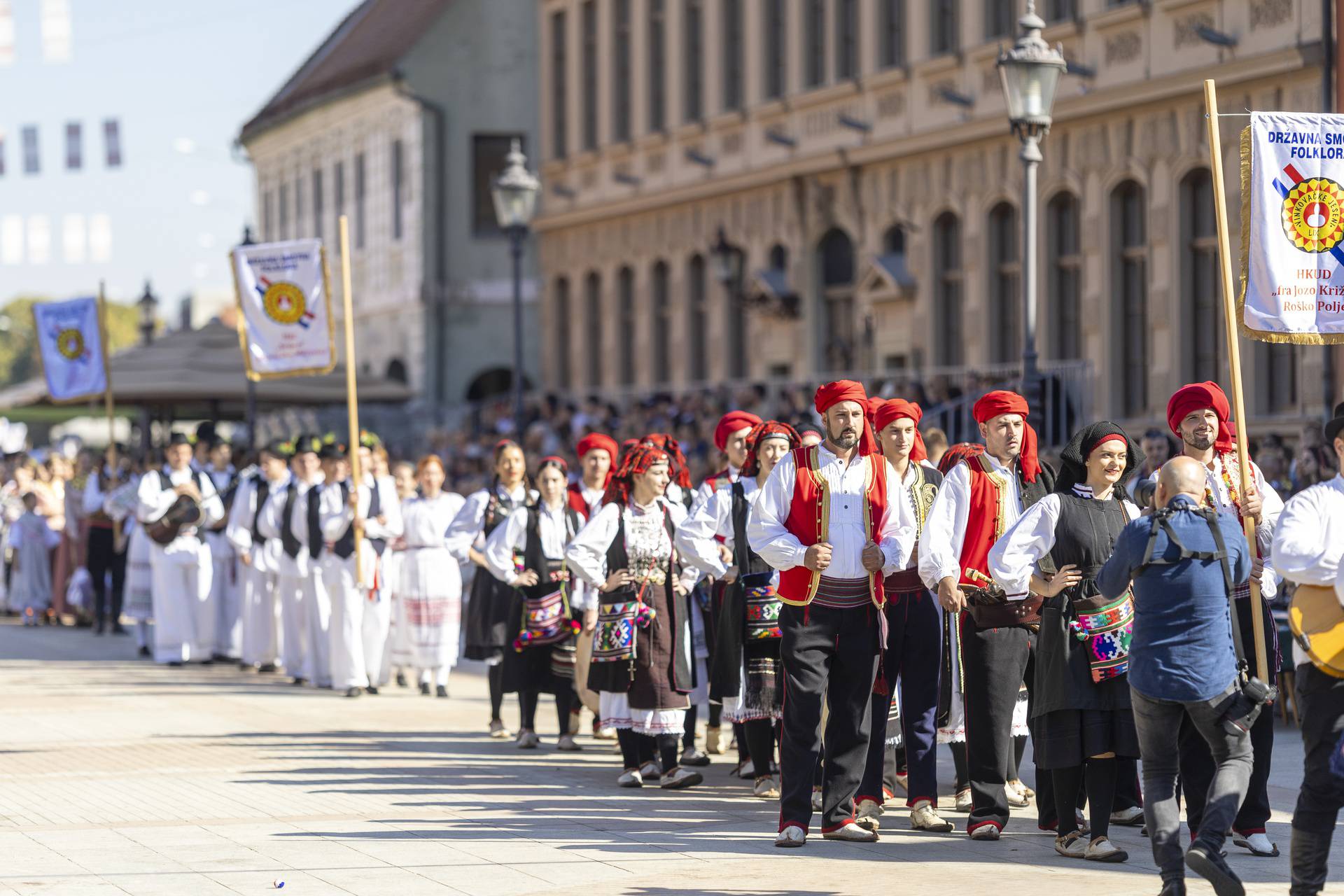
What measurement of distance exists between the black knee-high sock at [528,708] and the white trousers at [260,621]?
6154 mm

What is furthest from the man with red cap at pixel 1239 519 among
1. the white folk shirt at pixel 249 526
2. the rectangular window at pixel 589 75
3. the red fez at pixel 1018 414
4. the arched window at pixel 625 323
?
the rectangular window at pixel 589 75

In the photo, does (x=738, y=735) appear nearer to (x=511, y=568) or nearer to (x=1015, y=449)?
(x=511, y=568)

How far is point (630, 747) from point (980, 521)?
292 centimetres

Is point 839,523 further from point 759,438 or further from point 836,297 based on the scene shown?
point 836,297

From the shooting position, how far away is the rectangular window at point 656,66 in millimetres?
37969

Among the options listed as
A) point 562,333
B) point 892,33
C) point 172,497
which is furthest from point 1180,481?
point 562,333

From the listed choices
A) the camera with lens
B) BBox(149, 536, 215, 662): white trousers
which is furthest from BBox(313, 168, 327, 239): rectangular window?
the camera with lens

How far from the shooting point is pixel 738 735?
13.0 meters

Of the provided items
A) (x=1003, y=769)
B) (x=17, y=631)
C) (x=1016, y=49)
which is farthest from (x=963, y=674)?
(x=17, y=631)

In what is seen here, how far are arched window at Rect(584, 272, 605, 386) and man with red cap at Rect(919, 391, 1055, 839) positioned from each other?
30734mm

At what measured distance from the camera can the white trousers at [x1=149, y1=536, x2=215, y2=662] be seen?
20938 mm

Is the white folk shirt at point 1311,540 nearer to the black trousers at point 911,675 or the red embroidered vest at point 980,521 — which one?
the red embroidered vest at point 980,521

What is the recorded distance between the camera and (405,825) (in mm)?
10906

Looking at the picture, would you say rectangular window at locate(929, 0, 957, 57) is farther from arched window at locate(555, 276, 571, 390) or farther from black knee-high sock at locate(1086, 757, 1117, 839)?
black knee-high sock at locate(1086, 757, 1117, 839)
